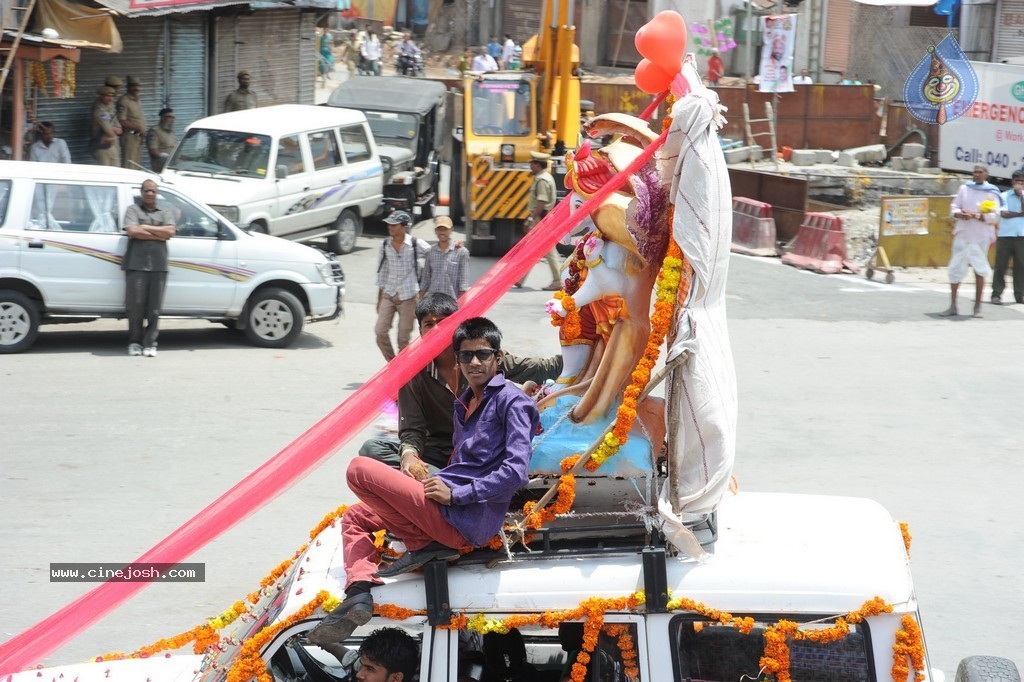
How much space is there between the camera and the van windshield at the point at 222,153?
58.4ft

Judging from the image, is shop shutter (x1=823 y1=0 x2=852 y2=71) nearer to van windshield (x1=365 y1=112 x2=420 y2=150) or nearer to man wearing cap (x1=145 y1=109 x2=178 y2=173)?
van windshield (x1=365 y1=112 x2=420 y2=150)

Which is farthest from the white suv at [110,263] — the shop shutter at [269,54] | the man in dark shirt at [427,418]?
the shop shutter at [269,54]

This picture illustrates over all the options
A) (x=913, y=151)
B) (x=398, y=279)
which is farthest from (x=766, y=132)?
(x=398, y=279)

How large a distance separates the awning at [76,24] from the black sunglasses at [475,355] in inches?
590

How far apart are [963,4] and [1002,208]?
54.5 feet

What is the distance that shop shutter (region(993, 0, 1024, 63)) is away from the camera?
29719mm

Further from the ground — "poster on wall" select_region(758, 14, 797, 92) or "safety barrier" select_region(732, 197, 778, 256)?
"poster on wall" select_region(758, 14, 797, 92)

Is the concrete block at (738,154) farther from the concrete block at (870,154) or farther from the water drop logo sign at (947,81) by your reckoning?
the water drop logo sign at (947,81)

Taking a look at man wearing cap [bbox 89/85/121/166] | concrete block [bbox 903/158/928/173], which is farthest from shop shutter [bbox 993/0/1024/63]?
man wearing cap [bbox 89/85/121/166]

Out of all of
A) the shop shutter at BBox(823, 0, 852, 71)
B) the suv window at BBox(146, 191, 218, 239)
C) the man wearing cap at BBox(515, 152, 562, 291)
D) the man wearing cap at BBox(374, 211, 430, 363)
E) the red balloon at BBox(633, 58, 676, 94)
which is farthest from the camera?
the shop shutter at BBox(823, 0, 852, 71)

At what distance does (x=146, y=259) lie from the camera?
1325cm

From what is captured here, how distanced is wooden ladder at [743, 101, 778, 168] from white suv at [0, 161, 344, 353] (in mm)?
15859

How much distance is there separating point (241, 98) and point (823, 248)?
38.0 feet

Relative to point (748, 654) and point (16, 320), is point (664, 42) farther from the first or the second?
point (16, 320)
